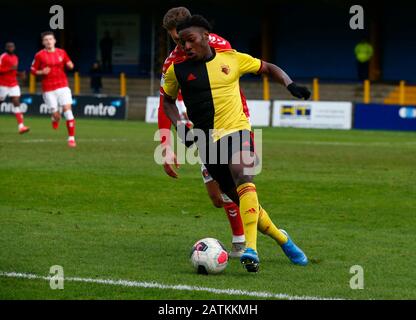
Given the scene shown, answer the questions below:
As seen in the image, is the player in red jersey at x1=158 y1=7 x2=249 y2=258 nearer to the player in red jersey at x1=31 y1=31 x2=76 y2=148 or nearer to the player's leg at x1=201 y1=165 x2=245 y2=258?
the player's leg at x1=201 y1=165 x2=245 y2=258

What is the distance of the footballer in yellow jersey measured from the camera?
8.98m

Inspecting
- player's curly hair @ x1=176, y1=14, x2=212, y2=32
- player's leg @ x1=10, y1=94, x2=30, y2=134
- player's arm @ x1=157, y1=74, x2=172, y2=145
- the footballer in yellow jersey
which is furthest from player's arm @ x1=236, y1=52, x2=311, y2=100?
player's leg @ x1=10, y1=94, x2=30, y2=134

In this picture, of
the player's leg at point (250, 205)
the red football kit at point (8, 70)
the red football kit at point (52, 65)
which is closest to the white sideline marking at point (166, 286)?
the player's leg at point (250, 205)

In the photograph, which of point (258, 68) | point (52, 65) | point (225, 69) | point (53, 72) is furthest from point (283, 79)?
point (53, 72)

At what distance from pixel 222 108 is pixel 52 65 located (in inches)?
613

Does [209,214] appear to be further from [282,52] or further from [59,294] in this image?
[282,52]

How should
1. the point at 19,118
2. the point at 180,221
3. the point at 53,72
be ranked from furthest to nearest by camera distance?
the point at 19,118, the point at 53,72, the point at 180,221

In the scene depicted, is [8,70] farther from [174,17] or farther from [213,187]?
[213,187]

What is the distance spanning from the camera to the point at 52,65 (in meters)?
24.2

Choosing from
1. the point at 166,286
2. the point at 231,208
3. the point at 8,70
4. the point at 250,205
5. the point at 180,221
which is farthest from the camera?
the point at 8,70

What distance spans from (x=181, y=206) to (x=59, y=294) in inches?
234

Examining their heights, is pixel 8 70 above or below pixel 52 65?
below

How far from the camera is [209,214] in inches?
504
